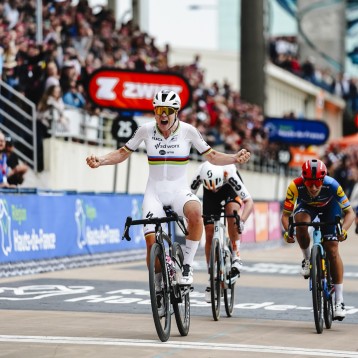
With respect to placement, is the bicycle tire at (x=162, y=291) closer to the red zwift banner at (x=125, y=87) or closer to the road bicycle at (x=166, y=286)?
the road bicycle at (x=166, y=286)

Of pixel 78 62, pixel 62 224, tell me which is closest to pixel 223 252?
pixel 62 224

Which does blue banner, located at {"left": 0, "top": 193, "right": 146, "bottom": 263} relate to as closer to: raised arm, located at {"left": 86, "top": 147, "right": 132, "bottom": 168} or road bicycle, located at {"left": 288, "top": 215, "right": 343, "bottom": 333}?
raised arm, located at {"left": 86, "top": 147, "right": 132, "bottom": 168}

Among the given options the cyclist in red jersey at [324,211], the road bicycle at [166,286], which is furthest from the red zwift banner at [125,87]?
the road bicycle at [166,286]

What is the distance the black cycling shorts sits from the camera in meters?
14.1

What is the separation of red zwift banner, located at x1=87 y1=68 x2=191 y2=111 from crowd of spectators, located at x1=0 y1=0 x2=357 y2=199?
1.39 feet

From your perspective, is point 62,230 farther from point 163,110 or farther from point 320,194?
point 163,110

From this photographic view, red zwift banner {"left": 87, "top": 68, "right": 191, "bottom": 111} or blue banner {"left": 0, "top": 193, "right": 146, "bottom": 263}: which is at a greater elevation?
red zwift banner {"left": 87, "top": 68, "right": 191, "bottom": 111}

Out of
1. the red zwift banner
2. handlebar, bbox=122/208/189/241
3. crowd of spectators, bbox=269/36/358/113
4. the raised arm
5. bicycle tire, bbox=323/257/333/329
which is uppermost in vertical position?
crowd of spectators, bbox=269/36/358/113

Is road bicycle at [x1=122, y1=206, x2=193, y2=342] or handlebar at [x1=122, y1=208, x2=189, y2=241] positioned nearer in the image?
road bicycle at [x1=122, y1=206, x2=193, y2=342]

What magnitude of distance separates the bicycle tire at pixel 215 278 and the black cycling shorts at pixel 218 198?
4.78 feet

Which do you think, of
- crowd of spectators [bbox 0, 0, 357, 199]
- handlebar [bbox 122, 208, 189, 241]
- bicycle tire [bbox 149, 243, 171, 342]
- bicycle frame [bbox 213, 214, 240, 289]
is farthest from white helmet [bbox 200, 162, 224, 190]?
crowd of spectators [bbox 0, 0, 357, 199]

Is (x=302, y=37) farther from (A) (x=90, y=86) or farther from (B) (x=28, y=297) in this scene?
(B) (x=28, y=297)

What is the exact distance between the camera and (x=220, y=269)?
12.6 m

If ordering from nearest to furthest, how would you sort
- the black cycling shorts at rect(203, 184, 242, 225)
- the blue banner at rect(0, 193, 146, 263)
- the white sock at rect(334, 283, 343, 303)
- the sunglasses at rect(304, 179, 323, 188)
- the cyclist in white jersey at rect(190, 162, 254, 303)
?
the sunglasses at rect(304, 179, 323, 188)
the white sock at rect(334, 283, 343, 303)
the cyclist in white jersey at rect(190, 162, 254, 303)
the black cycling shorts at rect(203, 184, 242, 225)
the blue banner at rect(0, 193, 146, 263)
